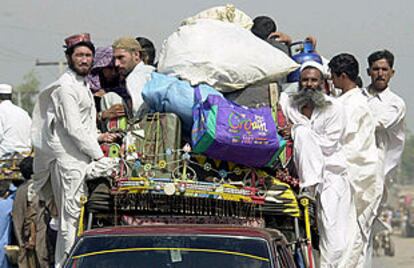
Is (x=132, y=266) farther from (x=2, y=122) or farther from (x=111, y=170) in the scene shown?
(x=2, y=122)

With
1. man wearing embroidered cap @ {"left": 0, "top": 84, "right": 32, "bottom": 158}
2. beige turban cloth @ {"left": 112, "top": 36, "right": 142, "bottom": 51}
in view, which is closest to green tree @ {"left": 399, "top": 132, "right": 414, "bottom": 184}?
man wearing embroidered cap @ {"left": 0, "top": 84, "right": 32, "bottom": 158}

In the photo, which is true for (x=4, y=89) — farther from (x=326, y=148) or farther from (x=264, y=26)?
(x=326, y=148)

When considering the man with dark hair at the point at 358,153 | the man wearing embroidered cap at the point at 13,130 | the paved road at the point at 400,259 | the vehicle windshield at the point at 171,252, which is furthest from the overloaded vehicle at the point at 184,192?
A: the paved road at the point at 400,259

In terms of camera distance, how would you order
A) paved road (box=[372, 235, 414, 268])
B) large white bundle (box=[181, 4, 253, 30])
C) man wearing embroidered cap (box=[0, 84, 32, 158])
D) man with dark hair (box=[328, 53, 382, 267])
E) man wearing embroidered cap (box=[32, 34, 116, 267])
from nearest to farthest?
man wearing embroidered cap (box=[32, 34, 116, 267]), man with dark hair (box=[328, 53, 382, 267]), large white bundle (box=[181, 4, 253, 30]), man wearing embroidered cap (box=[0, 84, 32, 158]), paved road (box=[372, 235, 414, 268])

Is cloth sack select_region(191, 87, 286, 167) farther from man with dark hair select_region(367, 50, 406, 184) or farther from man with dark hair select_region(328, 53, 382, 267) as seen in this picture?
man with dark hair select_region(367, 50, 406, 184)

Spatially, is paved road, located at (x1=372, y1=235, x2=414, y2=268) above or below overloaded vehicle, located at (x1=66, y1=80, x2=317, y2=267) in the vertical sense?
below

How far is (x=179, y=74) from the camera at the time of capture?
8.85m

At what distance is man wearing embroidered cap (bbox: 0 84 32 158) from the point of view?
12.6 meters

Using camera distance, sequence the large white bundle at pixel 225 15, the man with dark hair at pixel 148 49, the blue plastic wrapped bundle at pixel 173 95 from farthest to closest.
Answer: the man with dark hair at pixel 148 49
the large white bundle at pixel 225 15
the blue plastic wrapped bundle at pixel 173 95

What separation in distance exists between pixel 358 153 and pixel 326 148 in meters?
0.60

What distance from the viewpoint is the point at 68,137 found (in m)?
9.13

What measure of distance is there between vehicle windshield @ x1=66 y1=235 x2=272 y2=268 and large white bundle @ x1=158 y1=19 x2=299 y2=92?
2.13 metres

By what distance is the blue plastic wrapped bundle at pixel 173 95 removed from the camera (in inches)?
334

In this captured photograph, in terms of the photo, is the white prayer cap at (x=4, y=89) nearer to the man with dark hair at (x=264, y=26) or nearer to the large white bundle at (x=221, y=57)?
the man with dark hair at (x=264, y=26)
